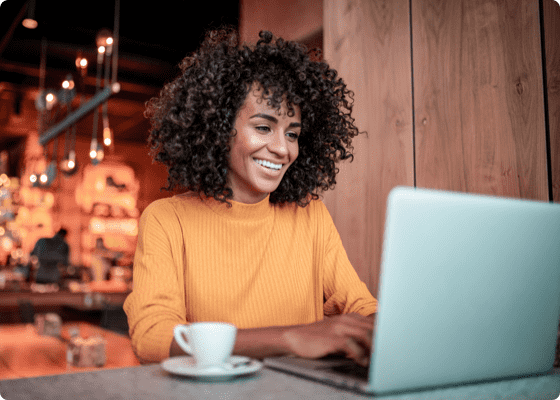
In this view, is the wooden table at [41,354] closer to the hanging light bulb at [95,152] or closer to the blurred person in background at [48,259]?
the hanging light bulb at [95,152]

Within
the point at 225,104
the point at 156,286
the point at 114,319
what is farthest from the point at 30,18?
the point at 156,286

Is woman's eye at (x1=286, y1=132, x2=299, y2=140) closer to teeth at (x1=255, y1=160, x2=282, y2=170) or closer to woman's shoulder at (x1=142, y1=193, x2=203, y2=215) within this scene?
teeth at (x1=255, y1=160, x2=282, y2=170)

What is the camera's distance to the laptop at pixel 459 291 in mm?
555

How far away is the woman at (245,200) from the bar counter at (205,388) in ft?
1.56

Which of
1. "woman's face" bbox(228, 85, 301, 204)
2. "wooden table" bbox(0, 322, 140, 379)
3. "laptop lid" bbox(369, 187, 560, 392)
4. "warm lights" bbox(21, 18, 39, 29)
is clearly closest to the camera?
"laptop lid" bbox(369, 187, 560, 392)

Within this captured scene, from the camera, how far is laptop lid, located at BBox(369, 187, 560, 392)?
1.82 ft

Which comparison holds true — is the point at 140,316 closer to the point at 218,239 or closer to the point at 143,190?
the point at 218,239

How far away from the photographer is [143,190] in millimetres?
9523

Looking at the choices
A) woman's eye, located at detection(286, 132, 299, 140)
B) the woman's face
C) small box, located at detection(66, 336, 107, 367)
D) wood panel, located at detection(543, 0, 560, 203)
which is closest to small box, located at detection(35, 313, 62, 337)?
small box, located at detection(66, 336, 107, 367)

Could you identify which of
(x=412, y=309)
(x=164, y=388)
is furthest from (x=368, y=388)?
(x=164, y=388)

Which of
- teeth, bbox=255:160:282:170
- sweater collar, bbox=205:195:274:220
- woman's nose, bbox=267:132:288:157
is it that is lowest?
sweater collar, bbox=205:195:274:220

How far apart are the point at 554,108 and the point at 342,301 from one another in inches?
32.8

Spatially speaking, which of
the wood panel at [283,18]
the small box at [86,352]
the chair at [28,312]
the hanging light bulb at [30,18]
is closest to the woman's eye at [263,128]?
the wood panel at [283,18]

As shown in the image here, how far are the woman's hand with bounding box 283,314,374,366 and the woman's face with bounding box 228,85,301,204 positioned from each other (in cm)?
58
